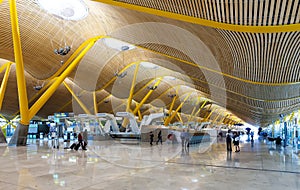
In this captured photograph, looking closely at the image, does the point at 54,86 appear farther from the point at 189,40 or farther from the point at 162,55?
the point at 189,40

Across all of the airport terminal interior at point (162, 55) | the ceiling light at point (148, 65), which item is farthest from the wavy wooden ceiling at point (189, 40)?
the ceiling light at point (148, 65)

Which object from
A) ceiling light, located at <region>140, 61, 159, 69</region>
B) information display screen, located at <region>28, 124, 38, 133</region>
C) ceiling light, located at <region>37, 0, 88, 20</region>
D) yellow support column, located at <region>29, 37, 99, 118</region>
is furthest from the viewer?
information display screen, located at <region>28, 124, 38, 133</region>

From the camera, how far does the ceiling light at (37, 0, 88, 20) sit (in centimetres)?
1882

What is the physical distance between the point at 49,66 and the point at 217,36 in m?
22.3

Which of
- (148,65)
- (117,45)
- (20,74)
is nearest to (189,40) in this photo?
(20,74)

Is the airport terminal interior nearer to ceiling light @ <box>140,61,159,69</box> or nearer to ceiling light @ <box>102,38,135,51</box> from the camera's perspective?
ceiling light @ <box>102,38,135,51</box>

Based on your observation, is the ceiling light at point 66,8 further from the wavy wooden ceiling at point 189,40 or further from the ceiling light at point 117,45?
the ceiling light at point 117,45

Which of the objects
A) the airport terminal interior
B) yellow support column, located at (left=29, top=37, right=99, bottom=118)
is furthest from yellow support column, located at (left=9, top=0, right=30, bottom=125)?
yellow support column, located at (left=29, top=37, right=99, bottom=118)

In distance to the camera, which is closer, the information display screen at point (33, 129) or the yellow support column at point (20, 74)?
the yellow support column at point (20, 74)

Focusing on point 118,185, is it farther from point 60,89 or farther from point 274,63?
point 60,89

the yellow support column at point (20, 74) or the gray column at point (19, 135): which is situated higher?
the yellow support column at point (20, 74)

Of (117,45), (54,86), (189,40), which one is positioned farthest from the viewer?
(117,45)

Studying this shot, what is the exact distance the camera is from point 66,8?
19.9 meters

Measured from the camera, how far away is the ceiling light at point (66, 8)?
1882cm
